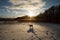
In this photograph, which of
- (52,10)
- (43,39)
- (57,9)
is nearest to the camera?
(43,39)

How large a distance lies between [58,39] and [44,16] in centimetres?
1570

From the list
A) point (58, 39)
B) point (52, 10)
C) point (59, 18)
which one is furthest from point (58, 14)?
point (58, 39)

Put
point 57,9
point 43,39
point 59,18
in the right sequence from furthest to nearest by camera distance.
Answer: point 57,9 < point 59,18 < point 43,39

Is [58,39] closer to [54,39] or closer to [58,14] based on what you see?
[54,39]

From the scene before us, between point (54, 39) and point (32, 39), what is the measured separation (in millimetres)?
1035

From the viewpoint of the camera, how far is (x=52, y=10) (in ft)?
66.5

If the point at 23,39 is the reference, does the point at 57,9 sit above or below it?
above

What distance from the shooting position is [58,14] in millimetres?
17359

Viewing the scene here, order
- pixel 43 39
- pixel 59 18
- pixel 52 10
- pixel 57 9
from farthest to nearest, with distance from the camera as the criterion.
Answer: pixel 52 10, pixel 57 9, pixel 59 18, pixel 43 39

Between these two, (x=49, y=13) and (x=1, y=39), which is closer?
(x=1, y=39)

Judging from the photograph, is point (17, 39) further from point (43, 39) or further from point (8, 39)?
point (43, 39)

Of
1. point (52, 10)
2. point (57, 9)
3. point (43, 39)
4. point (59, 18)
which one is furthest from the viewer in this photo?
point (52, 10)

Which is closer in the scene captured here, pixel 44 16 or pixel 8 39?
pixel 8 39

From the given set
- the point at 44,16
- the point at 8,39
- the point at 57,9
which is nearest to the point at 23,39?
the point at 8,39
